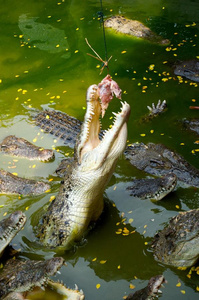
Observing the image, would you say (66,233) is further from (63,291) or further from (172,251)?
(172,251)

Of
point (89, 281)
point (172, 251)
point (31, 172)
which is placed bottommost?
point (31, 172)

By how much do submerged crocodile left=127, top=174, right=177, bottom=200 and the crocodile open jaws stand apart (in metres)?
0.91

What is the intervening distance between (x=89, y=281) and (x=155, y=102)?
17.9 ft

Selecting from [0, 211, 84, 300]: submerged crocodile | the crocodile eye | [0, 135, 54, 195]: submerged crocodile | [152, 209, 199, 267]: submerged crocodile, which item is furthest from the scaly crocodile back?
[152, 209, 199, 267]: submerged crocodile

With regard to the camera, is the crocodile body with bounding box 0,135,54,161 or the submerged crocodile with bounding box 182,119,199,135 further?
the submerged crocodile with bounding box 182,119,199,135

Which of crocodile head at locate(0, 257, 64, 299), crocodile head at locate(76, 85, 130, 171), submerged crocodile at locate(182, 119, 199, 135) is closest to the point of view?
crocodile head at locate(0, 257, 64, 299)

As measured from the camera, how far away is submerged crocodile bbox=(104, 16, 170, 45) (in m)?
12.9

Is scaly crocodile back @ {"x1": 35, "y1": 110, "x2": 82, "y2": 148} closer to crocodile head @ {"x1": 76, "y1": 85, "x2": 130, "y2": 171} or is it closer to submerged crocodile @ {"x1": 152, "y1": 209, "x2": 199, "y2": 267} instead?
crocodile head @ {"x1": 76, "y1": 85, "x2": 130, "y2": 171}

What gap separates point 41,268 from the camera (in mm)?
5156

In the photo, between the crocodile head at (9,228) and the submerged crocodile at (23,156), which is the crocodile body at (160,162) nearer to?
the submerged crocodile at (23,156)

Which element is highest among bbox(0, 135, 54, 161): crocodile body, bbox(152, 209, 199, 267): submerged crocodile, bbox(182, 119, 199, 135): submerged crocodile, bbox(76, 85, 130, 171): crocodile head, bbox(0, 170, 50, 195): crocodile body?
bbox(76, 85, 130, 171): crocodile head

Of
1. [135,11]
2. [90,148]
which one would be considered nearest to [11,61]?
[135,11]

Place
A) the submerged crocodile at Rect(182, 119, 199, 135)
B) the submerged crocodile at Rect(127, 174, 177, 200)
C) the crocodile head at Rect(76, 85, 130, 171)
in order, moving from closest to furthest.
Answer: the crocodile head at Rect(76, 85, 130, 171), the submerged crocodile at Rect(127, 174, 177, 200), the submerged crocodile at Rect(182, 119, 199, 135)

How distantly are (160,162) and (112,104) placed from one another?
283 centimetres
